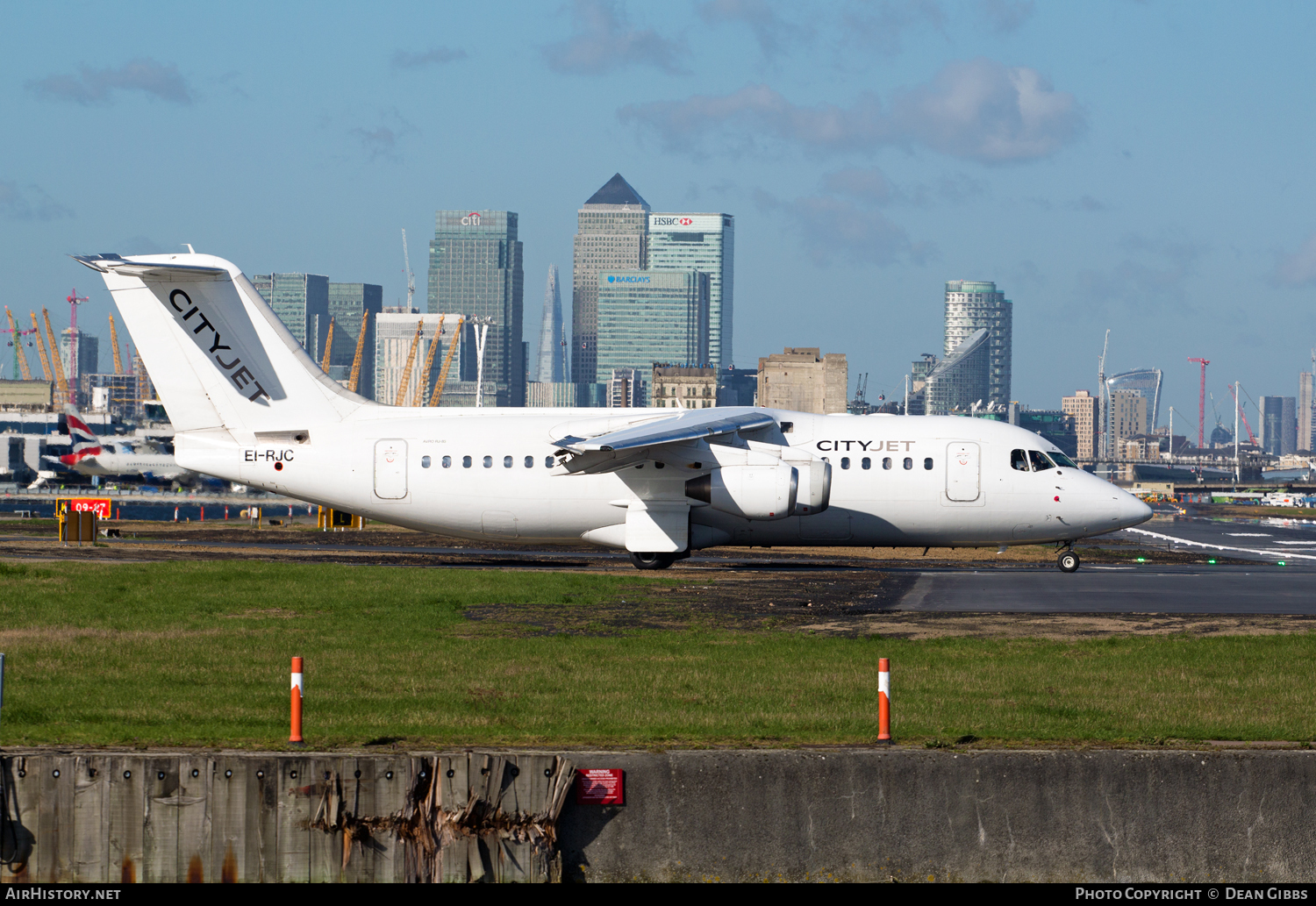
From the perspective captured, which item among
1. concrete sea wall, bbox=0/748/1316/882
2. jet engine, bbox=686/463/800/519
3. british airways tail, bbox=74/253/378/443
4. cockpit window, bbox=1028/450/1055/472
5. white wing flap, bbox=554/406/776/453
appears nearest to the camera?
concrete sea wall, bbox=0/748/1316/882

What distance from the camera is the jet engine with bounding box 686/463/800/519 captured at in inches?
1324

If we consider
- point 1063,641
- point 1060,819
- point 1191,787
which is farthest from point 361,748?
point 1063,641

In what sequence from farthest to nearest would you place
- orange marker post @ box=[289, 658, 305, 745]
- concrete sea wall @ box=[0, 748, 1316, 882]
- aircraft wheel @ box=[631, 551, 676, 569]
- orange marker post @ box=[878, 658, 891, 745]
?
aircraft wheel @ box=[631, 551, 676, 569] < orange marker post @ box=[878, 658, 891, 745] < orange marker post @ box=[289, 658, 305, 745] < concrete sea wall @ box=[0, 748, 1316, 882]

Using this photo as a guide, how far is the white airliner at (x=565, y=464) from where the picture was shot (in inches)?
1359

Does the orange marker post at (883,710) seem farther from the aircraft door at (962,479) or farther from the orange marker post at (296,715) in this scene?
the aircraft door at (962,479)

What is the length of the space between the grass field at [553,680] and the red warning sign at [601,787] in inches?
26.2

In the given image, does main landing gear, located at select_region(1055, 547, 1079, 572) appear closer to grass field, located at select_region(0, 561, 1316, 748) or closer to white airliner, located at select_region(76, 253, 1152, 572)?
white airliner, located at select_region(76, 253, 1152, 572)

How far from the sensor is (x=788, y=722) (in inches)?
558

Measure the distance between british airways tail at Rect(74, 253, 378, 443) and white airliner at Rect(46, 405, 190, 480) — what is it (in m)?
94.2

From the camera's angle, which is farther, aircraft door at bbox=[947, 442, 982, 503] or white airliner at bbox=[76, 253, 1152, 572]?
aircraft door at bbox=[947, 442, 982, 503]

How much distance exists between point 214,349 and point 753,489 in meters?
14.7

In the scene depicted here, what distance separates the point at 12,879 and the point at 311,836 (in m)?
2.58

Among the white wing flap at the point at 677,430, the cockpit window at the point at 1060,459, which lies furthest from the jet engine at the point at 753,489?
the cockpit window at the point at 1060,459

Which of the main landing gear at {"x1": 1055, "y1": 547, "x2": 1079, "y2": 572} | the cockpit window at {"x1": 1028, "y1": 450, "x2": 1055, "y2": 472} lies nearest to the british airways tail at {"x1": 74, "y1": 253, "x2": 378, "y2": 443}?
the cockpit window at {"x1": 1028, "y1": 450, "x2": 1055, "y2": 472}
